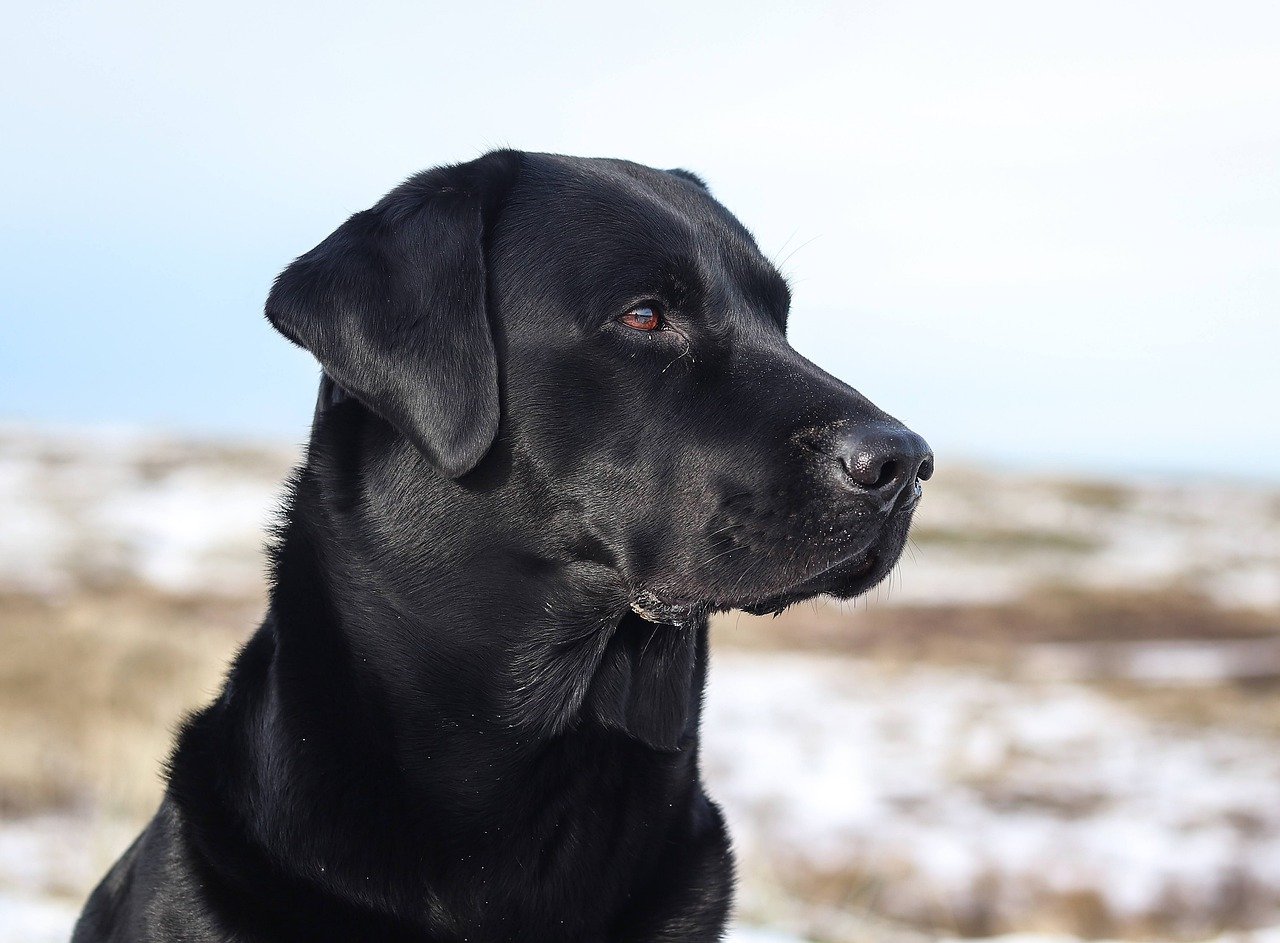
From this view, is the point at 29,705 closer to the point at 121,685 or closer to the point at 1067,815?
the point at 121,685

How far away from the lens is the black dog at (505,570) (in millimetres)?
2549

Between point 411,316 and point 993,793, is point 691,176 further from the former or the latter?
point 993,793

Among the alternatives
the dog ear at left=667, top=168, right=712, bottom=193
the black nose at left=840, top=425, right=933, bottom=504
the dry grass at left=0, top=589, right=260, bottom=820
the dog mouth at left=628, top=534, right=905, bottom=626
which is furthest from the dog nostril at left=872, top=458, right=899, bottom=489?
the dry grass at left=0, top=589, right=260, bottom=820

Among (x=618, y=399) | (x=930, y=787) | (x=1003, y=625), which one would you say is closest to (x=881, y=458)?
(x=618, y=399)

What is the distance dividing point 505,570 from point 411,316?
62 centimetres

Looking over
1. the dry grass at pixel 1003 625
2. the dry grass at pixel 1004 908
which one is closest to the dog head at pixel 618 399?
the dry grass at pixel 1004 908

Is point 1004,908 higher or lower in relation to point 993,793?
higher

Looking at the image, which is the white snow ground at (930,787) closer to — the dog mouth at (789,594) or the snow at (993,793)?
the snow at (993,793)

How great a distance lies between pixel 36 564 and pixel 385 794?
20.5 m

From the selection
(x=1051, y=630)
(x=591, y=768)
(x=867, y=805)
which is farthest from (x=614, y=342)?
(x=1051, y=630)

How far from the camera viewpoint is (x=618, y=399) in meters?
2.64

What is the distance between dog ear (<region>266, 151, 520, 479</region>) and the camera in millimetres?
2539

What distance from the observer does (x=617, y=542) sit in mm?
2633

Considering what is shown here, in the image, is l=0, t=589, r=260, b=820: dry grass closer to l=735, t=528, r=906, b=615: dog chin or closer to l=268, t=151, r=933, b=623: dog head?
l=268, t=151, r=933, b=623: dog head
